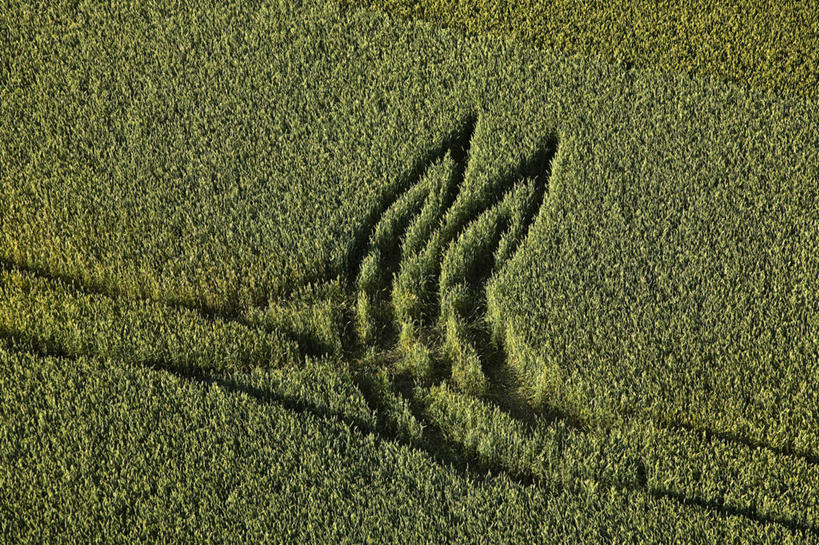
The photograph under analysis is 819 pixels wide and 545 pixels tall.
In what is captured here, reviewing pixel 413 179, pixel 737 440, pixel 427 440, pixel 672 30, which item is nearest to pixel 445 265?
pixel 413 179

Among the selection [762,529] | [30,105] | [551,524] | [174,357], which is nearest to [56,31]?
[30,105]

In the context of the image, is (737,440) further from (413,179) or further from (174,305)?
(174,305)

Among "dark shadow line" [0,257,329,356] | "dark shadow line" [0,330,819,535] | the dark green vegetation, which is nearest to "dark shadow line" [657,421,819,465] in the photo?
"dark shadow line" [0,330,819,535]

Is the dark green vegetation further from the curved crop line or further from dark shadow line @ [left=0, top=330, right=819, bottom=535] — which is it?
dark shadow line @ [left=0, top=330, right=819, bottom=535]

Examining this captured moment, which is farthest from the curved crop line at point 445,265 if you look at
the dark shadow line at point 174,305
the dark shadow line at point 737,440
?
the dark shadow line at point 737,440

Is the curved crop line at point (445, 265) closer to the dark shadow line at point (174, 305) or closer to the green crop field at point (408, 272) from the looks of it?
the green crop field at point (408, 272)

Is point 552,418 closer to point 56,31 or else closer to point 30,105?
point 30,105
